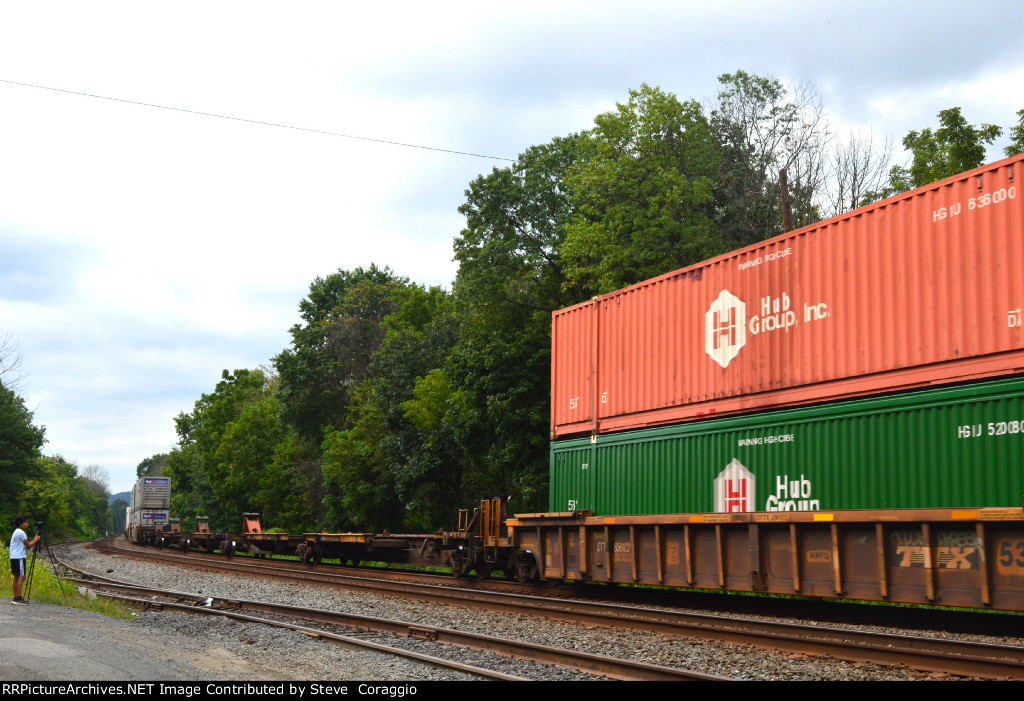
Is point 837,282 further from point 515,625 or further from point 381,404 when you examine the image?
point 381,404

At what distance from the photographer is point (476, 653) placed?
943 cm

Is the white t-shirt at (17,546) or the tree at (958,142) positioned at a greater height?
the tree at (958,142)

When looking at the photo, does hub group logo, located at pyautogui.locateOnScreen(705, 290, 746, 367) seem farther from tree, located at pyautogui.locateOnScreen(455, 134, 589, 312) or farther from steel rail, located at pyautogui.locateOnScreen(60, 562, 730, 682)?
tree, located at pyautogui.locateOnScreen(455, 134, 589, 312)

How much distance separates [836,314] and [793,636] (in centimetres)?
456

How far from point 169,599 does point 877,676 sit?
477 inches

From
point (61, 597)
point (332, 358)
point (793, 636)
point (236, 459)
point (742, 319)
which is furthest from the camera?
point (236, 459)

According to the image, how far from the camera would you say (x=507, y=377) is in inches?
1196

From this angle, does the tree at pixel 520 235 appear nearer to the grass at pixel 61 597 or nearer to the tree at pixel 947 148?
the tree at pixel 947 148

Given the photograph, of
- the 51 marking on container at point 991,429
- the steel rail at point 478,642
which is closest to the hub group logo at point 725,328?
the 51 marking on container at point 991,429

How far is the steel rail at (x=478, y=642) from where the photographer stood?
7996 millimetres

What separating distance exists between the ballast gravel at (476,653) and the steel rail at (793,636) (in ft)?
0.69

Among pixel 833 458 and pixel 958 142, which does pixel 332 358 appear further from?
pixel 833 458

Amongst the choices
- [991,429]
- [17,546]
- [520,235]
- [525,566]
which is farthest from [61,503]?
[991,429]
